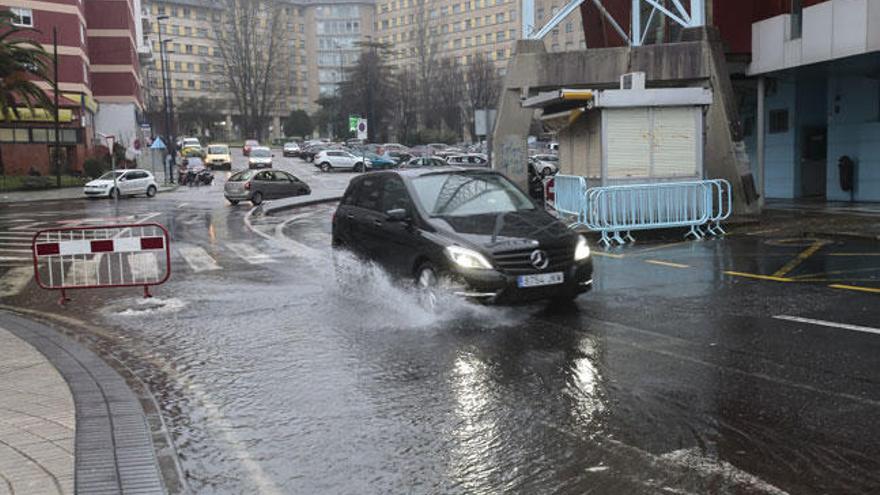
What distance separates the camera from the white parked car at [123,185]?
38.9 metres

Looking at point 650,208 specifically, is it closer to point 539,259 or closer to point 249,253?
point 539,259

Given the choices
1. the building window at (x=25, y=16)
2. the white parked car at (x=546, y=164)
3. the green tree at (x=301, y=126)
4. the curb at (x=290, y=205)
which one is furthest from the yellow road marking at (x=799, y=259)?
the green tree at (x=301, y=126)

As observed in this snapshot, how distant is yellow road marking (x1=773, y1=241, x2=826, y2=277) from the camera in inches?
435

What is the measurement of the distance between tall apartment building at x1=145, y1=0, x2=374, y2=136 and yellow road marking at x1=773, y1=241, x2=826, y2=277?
124170 mm

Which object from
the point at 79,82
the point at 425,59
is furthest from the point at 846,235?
the point at 425,59

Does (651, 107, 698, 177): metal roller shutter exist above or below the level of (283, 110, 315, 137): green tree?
below

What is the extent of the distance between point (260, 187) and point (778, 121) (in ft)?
68.2

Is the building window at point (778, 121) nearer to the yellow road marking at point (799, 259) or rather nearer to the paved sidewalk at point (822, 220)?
the paved sidewalk at point (822, 220)

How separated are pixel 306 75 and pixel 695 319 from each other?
161 metres

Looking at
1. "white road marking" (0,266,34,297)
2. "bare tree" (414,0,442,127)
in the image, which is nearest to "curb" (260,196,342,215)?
"white road marking" (0,266,34,297)

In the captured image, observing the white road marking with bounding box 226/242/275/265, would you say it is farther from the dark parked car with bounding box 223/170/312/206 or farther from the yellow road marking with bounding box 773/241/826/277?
the dark parked car with bounding box 223/170/312/206

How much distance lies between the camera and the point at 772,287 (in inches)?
390

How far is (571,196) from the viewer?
16.5 m

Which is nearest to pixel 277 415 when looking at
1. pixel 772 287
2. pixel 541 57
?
pixel 772 287
